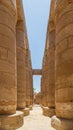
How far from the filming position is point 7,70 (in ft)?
21.6

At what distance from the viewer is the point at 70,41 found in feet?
19.4

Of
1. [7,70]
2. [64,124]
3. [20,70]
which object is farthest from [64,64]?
[20,70]

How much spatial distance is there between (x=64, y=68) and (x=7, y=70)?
7.27 ft

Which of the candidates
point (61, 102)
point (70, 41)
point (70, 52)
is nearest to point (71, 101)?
point (61, 102)

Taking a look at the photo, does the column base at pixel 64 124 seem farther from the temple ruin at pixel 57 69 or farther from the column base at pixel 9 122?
the column base at pixel 9 122

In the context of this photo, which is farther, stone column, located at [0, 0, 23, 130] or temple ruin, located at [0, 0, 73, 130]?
stone column, located at [0, 0, 23, 130]

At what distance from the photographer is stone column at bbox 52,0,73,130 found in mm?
5578

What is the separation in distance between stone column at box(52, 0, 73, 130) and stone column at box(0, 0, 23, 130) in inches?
64.9

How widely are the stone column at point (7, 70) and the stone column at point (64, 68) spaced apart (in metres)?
1.65

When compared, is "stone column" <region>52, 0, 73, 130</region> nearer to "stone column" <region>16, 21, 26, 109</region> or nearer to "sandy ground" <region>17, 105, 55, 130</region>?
"sandy ground" <region>17, 105, 55, 130</region>

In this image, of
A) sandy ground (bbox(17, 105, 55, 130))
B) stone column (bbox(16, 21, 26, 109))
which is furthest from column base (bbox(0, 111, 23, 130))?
stone column (bbox(16, 21, 26, 109))

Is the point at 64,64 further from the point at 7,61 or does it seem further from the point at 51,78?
the point at 51,78

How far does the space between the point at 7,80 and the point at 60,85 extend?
2.04 m

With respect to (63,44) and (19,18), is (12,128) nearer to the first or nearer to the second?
(63,44)
